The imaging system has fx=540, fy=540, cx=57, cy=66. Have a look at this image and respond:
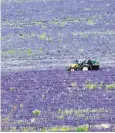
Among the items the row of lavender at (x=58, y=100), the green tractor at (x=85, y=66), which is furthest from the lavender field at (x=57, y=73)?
the green tractor at (x=85, y=66)

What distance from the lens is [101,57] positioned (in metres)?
18.4

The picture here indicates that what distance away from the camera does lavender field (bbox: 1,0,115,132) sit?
1089cm

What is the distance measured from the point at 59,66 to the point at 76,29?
8933 mm

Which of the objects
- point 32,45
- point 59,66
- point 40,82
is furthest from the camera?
point 32,45

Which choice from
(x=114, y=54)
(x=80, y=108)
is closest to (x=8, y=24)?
(x=114, y=54)

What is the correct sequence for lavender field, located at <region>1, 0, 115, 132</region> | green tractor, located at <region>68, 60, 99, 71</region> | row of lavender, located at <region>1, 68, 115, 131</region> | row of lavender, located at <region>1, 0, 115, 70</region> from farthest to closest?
row of lavender, located at <region>1, 0, 115, 70</region>
green tractor, located at <region>68, 60, 99, 71</region>
lavender field, located at <region>1, 0, 115, 132</region>
row of lavender, located at <region>1, 68, 115, 131</region>

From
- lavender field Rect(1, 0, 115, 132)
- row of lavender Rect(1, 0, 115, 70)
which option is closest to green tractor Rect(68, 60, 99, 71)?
lavender field Rect(1, 0, 115, 132)

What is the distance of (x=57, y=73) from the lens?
1556cm

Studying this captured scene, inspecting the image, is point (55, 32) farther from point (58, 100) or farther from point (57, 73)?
point (58, 100)

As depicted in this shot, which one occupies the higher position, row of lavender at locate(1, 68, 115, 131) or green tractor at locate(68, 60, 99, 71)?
green tractor at locate(68, 60, 99, 71)

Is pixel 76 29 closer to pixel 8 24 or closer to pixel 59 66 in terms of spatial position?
pixel 8 24

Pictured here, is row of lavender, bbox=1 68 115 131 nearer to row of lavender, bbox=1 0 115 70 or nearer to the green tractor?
the green tractor

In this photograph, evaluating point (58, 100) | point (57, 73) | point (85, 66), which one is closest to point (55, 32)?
point (85, 66)

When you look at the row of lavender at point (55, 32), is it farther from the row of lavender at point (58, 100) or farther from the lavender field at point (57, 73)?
the row of lavender at point (58, 100)
